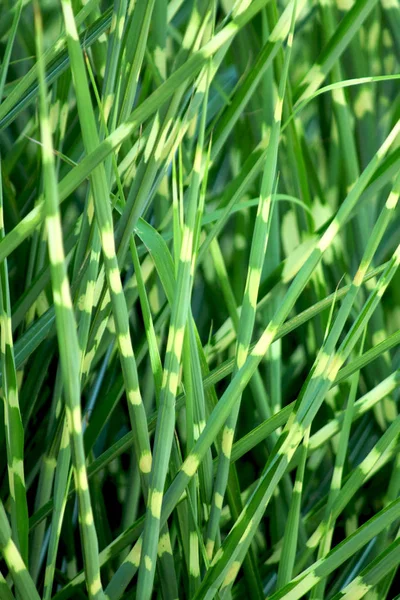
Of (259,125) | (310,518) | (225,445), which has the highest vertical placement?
(259,125)

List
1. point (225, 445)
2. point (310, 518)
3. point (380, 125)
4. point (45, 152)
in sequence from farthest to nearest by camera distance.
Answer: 1. point (380, 125)
2. point (310, 518)
3. point (225, 445)
4. point (45, 152)

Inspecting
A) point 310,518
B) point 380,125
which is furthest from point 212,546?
point 380,125

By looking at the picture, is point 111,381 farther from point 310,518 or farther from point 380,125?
point 380,125

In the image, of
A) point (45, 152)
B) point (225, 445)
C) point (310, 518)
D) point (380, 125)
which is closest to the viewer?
point (45, 152)

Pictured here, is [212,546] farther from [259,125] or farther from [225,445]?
[259,125]

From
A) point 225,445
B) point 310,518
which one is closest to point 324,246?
point 225,445

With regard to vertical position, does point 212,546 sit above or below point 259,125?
below

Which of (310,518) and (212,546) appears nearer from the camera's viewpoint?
(212,546)
